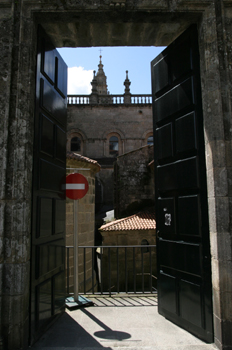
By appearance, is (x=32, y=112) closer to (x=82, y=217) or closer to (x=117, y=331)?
(x=117, y=331)

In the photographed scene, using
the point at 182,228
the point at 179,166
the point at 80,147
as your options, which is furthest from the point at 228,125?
the point at 80,147

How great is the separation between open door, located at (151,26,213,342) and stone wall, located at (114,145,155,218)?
11.8 metres

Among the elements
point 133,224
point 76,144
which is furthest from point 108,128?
point 133,224

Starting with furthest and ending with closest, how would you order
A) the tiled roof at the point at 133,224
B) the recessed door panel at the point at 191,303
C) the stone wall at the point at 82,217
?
the tiled roof at the point at 133,224 → the stone wall at the point at 82,217 → the recessed door panel at the point at 191,303

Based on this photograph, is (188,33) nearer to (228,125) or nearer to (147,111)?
(228,125)

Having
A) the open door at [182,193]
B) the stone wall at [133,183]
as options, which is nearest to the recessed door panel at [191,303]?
the open door at [182,193]

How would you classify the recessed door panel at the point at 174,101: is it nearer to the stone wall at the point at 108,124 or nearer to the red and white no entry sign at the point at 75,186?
the red and white no entry sign at the point at 75,186

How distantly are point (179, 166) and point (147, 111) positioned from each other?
2344cm

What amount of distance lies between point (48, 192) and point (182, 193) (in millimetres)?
1781

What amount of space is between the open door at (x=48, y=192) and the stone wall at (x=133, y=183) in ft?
38.6

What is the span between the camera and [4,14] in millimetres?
3176

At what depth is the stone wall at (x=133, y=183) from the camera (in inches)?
615

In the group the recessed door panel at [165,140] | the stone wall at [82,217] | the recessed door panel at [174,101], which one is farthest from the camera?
the stone wall at [82,217]

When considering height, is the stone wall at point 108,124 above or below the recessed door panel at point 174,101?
above
